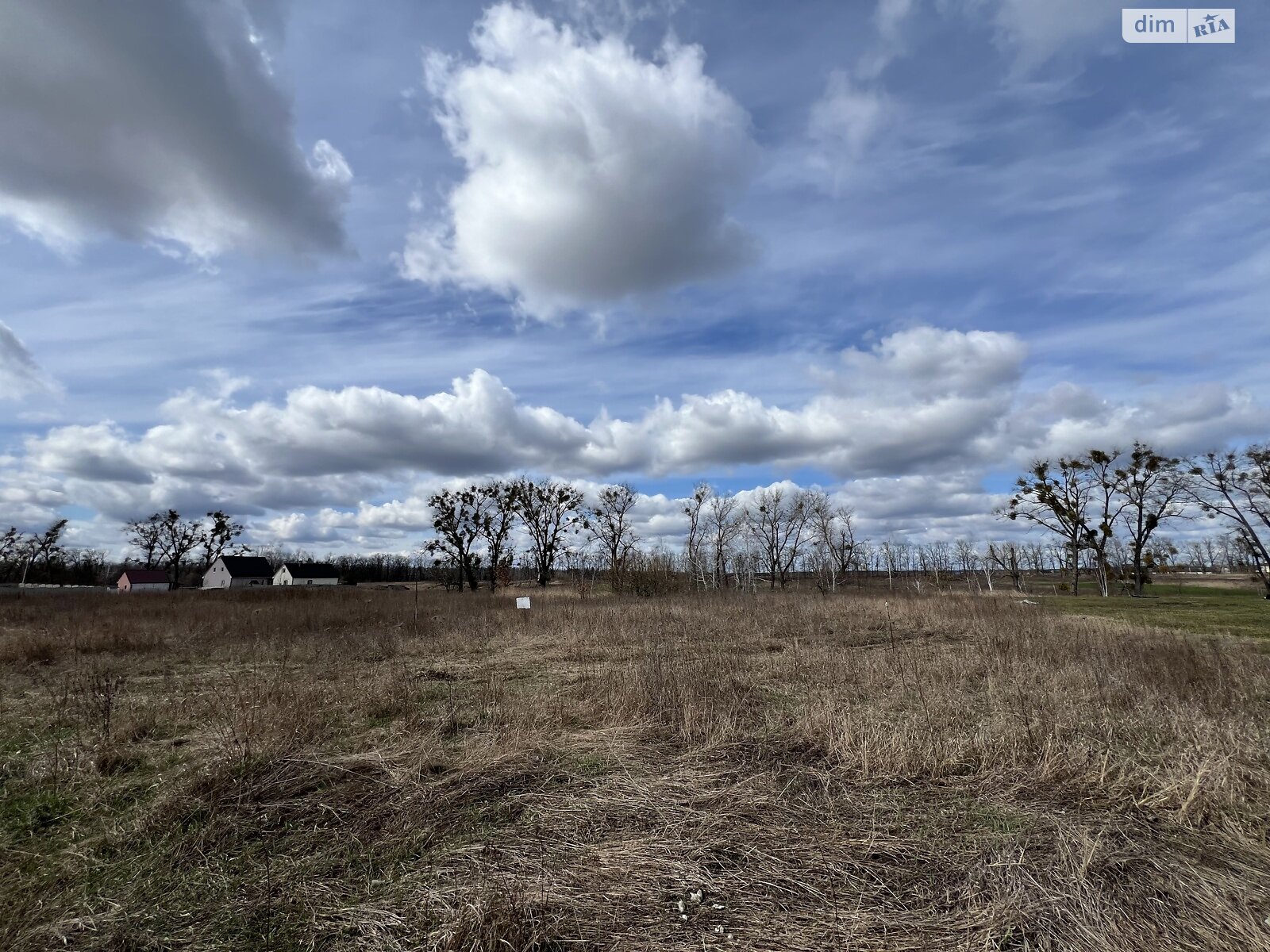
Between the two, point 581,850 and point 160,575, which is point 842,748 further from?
point 160,575

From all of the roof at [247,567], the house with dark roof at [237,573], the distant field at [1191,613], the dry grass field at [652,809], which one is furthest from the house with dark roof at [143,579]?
the distant field at [1191,613]

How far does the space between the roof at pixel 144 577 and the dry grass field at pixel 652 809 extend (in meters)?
71.3

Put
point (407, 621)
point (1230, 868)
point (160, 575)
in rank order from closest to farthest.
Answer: point (1230, 868)
point (407, 621)
point (160, 575)

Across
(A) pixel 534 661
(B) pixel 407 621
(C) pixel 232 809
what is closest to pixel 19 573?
(B) pixel 407 621

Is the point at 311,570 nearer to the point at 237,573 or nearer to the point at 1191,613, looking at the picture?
the point at 237,573

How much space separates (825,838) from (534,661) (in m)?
8.26

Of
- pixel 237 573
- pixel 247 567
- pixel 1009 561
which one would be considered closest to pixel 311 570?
pixel 247 567

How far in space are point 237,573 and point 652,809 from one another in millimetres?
83574

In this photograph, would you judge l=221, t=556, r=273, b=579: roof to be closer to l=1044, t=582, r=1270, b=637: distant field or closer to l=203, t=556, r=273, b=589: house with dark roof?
l=203, t=556, r=273, b=589: house with dark roof

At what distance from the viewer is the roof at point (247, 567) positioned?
72188mm

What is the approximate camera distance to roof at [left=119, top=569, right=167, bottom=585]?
213 feet

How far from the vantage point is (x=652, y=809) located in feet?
14.0

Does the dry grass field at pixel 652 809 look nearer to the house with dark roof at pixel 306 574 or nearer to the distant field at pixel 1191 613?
the distant field at pixel 1191 613

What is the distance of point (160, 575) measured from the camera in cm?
6788
